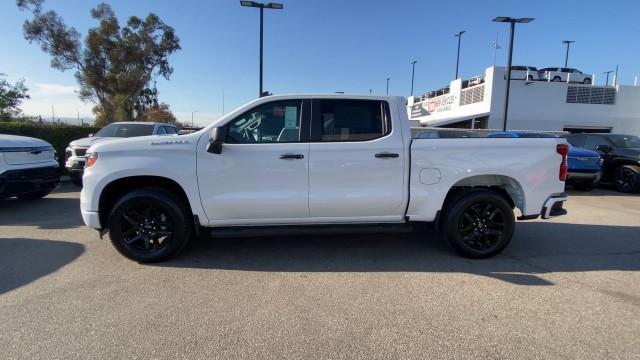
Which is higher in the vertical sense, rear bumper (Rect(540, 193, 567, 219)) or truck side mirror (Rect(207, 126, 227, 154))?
truck side mirror (Rect(207, 126, 227, 154))

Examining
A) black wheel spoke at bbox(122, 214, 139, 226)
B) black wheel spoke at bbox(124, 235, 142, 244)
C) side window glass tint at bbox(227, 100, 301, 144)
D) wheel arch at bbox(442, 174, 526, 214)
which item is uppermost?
side window glass tint at bbox(227, 100, 301, 144)

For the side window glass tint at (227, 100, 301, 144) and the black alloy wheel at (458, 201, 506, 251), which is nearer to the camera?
the side window glass tint at (227, 100, 301, 144)

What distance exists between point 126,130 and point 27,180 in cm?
368

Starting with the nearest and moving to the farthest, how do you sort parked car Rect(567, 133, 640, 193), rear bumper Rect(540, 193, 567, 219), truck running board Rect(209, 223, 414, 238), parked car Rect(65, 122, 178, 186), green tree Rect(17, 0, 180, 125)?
truck running board Rect(209, 223, 414, 238) → rear bumper Rect(540, 193, 567, 219) → parked car Rect(65, 122, 178, 186) → parked car Rect(567, 133, 640, 193) → green tree Rect(17, 0, 180, 125)

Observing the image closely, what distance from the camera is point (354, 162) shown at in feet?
13.2

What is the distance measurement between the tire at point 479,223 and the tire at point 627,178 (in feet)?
27.4

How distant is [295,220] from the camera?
4.15 m

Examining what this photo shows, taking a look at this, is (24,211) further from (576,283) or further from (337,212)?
(576,283)

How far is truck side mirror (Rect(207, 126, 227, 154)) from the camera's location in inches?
150

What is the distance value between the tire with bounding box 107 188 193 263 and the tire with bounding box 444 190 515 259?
10.2ft

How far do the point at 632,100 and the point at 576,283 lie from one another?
32.7 m

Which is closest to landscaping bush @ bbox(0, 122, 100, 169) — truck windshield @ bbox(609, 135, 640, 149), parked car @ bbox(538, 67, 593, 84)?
truck windshield @ bbox(609, 135, 640, 149)

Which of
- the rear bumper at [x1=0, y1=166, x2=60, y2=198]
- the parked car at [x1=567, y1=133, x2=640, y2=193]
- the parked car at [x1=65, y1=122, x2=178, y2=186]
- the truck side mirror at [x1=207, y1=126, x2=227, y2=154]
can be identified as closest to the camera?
the truck side mirror at [x1=207, y1=126, x2=227, y2=154]

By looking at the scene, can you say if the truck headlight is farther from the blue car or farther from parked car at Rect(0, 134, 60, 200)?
the blue car
